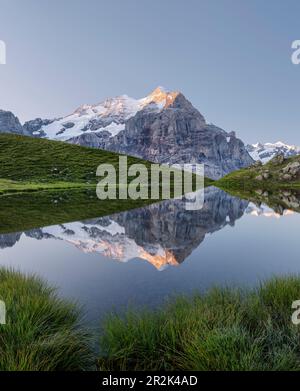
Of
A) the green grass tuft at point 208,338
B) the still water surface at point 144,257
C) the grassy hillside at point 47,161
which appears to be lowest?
the green grass tuft at point 208,338

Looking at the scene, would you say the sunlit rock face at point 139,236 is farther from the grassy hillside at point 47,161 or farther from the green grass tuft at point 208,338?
the grassy hillside at point 47,161

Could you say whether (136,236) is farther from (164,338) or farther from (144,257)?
(164,338)

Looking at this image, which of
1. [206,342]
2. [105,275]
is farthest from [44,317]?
[105,275]

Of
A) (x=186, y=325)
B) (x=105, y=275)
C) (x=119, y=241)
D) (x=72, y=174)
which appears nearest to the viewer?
(x=186, y=325)

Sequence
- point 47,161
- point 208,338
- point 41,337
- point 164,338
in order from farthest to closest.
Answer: point 47,161, point 164,338, point 41,337, point 208,338

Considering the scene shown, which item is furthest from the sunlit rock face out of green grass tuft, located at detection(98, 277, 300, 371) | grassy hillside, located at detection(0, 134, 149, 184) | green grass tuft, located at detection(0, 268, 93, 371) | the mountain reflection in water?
grassy hillside, located at detection(0, 134, 149, 184)

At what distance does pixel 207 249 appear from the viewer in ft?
62.5

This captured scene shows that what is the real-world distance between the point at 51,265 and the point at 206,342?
11363 millimetres

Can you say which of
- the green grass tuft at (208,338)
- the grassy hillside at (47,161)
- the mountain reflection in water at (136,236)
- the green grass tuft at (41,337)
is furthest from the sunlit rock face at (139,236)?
the grassy hillside at (47,161)

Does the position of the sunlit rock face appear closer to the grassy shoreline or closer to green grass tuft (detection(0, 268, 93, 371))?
the grassy shoreline

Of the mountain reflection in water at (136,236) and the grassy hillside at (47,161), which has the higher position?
the grassy hillside at (47,161)

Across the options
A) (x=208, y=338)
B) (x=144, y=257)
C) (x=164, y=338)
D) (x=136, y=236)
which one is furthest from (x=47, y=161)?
(x=208, y=338)

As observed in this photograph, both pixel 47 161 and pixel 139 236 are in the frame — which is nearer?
pixel 139 236
